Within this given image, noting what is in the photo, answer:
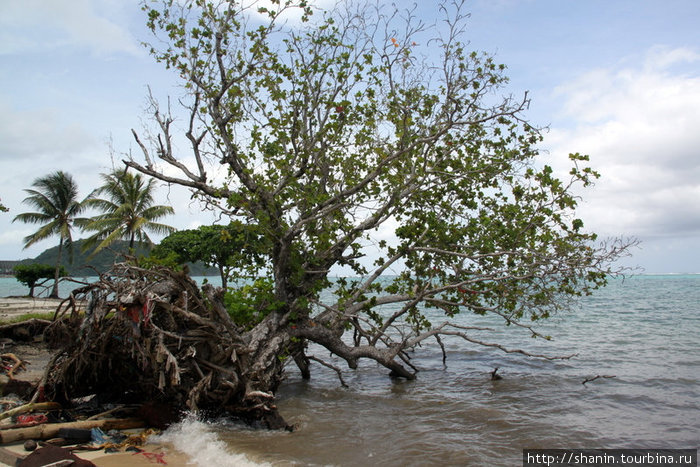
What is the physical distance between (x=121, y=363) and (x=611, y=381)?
11.2 metres

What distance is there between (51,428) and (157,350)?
166 cm

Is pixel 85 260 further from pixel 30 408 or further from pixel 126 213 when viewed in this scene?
pixel 30 408

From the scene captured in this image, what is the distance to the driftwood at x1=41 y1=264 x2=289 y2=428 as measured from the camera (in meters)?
7.21

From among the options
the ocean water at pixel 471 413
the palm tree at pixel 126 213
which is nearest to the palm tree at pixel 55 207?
the palm tree at pixel 126 213

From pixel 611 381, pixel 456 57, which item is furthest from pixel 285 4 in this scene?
pixel 611 381

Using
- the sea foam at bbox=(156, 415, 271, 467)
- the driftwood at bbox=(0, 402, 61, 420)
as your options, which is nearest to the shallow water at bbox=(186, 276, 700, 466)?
the sea foam at bbox=(156, 415, 271, 467)

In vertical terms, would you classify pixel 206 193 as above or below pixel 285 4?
below

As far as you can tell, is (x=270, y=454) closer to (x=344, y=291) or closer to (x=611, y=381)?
(x=344, y=291)

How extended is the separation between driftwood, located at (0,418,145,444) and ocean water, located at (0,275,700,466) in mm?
739

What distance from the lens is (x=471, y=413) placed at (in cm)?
963

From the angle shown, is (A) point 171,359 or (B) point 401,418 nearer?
(A) point 171,359

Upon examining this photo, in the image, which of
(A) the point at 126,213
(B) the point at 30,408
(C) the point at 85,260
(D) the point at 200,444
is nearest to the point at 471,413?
(D) the point at 200,444

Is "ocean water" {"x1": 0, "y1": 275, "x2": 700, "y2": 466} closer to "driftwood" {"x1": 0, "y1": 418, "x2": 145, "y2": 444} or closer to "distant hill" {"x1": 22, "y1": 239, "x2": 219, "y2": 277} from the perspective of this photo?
"driftwood" {"x1": 0, "y1": 418, "x2": 145, "y2": 444}

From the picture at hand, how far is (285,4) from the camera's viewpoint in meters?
9.35
